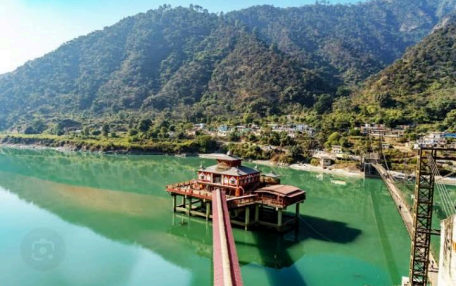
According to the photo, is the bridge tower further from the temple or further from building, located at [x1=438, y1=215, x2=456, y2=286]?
the temple

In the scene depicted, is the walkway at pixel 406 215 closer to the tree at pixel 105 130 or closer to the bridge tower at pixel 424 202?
the bridge tower at pixel 424 202

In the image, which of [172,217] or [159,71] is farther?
[159,71]

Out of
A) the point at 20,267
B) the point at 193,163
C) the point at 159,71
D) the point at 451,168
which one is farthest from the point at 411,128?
the point at 159,71

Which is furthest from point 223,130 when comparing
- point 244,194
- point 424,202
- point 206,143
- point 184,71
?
point 424,202

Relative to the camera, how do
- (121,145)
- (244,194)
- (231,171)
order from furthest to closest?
(121,145)
(231,171)
(244,194)

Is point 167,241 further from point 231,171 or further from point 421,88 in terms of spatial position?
point 421,88

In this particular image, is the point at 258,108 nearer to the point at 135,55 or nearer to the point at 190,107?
the point at 190,107

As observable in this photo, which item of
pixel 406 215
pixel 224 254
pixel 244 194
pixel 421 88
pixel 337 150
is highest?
pixel 421 88

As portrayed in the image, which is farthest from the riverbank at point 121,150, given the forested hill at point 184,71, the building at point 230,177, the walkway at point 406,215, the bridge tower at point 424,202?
the bridge tower at point 424,202
